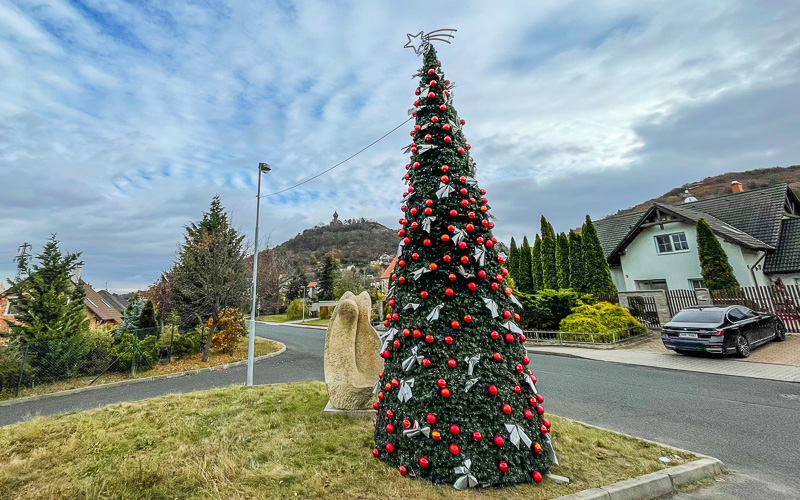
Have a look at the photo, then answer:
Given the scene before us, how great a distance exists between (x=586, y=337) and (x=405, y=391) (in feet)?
40.1

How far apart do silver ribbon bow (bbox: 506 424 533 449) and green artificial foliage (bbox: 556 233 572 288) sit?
739 inches

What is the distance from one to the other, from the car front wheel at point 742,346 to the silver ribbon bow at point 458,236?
10.8 metres

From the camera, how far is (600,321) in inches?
527

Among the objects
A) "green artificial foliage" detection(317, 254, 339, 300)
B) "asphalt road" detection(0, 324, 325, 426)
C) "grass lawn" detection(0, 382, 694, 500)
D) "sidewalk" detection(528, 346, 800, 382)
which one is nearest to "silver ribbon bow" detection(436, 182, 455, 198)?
"grass lawn" detection(0, 382, 694, 500)

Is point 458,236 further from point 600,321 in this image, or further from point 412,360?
point 600,321

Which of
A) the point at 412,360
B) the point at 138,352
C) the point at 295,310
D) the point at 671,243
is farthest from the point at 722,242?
the point at 295,310

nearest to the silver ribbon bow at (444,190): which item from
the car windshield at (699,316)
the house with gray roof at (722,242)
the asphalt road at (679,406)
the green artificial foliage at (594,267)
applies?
the asphalt road at (679,406)

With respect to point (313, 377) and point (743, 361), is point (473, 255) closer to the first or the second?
point (313, 377)

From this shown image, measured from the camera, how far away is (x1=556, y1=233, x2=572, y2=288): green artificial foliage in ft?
65.8

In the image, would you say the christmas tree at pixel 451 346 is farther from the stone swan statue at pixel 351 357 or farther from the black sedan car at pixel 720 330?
the black sedan car at pixel 720 330

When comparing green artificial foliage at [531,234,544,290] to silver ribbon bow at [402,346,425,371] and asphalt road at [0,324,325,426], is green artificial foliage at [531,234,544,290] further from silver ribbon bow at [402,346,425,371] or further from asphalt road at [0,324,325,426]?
silver ribbon bow at [402,346,425,371]

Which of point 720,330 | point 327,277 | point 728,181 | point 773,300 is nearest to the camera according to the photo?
point 720,330

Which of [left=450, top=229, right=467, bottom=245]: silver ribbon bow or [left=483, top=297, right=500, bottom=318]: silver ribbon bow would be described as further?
[left=450, top=229, right=467, bottom=245]: silver ribbon bow

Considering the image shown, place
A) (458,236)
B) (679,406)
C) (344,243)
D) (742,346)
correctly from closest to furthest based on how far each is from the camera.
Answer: (458,236) → (679,406) → (742,346) → (344,243)
